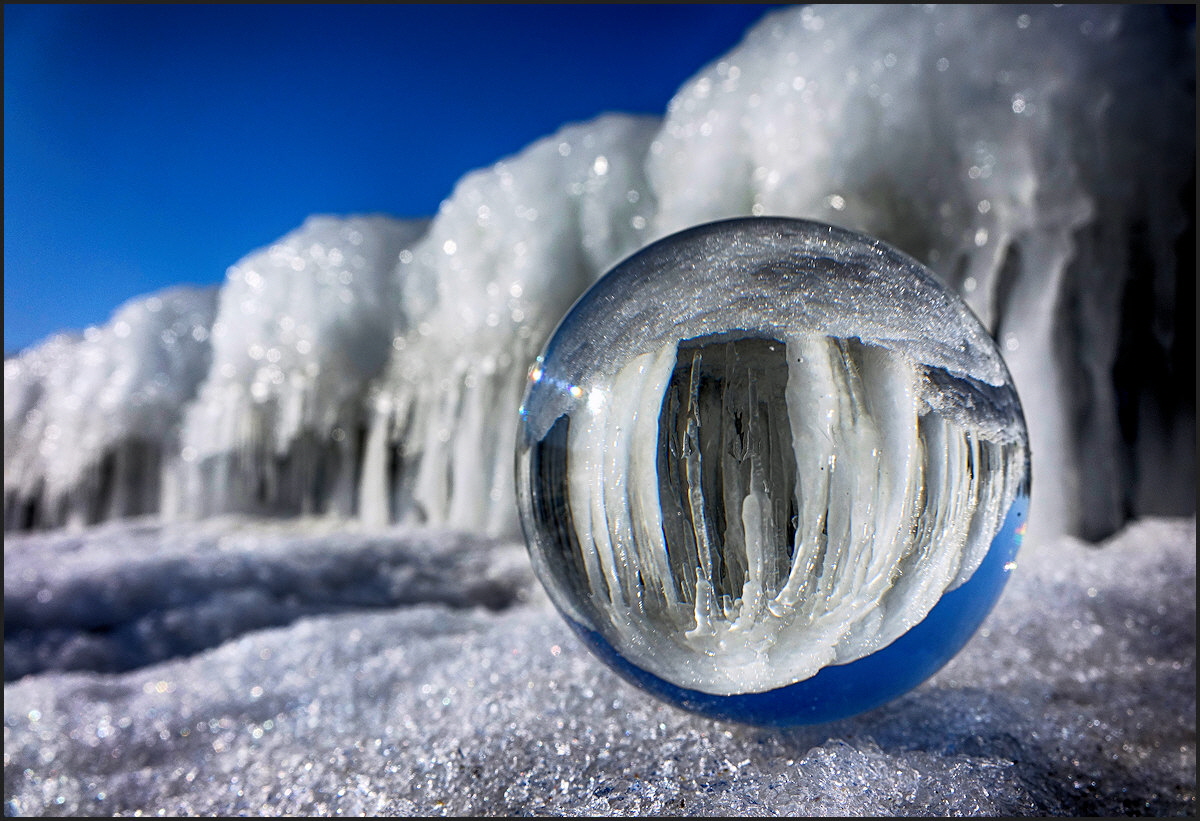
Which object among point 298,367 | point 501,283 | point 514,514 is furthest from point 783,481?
point 298,367

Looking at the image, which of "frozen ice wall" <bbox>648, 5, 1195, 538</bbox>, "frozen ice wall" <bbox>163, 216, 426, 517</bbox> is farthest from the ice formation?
"frozen ice wall" <bbox>163, 216, 426, 517</bbox>

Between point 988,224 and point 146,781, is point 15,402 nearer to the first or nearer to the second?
point 146,781

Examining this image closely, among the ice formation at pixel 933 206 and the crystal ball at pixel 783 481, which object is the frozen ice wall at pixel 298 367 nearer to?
the ice formation at pixel 933 206

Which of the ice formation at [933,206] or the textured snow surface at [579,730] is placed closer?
the textured snow surface at [579,730]

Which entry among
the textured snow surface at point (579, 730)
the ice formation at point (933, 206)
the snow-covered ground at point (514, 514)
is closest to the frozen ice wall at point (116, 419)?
the snow-covered ground at point (514, 514)

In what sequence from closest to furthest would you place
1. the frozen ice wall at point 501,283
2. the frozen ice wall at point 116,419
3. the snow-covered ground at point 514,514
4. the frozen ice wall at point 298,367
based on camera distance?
1. the snow-covered ground at point 514,514
2. the frozen ice wall at point 501,283
3. the frozen ice wall at point 298,367
4. the frozen ice wall at point 116,419

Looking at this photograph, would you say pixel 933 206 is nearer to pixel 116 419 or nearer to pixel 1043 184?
pixel 1043 184
